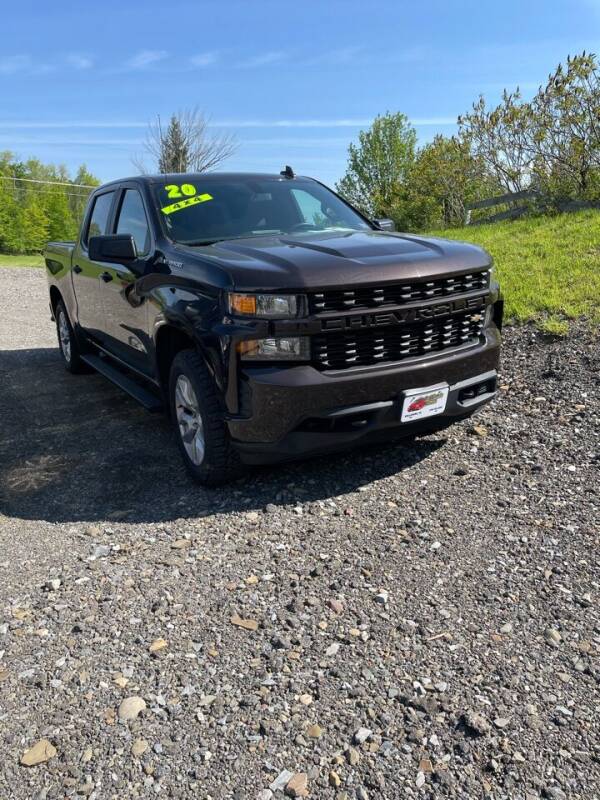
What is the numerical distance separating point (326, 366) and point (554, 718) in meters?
1.94

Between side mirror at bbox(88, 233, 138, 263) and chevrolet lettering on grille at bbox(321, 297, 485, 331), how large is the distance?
5.29 feet

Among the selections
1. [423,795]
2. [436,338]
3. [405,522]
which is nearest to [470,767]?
[423,795]

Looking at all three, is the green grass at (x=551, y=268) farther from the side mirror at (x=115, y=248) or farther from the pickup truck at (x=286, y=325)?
the side mirror at (x=115, y=248)

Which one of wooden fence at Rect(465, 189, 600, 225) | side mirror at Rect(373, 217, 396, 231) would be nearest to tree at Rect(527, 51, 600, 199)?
wooden fence at Rect(465, 189, 600, 225)

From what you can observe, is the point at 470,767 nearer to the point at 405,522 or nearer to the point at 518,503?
the point at 405,522

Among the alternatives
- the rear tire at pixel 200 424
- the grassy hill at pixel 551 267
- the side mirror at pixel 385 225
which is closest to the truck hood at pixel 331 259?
the rear tire at pixel 200 424

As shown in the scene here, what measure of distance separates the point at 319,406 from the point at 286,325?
45 cm

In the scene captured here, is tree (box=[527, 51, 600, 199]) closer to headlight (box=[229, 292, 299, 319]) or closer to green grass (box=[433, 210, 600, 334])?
green grass (box=[433, 210, 600, 334])

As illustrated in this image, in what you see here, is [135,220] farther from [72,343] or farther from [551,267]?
[551,267]

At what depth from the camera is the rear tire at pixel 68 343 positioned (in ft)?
23.0

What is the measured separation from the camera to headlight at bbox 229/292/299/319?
11.2ft

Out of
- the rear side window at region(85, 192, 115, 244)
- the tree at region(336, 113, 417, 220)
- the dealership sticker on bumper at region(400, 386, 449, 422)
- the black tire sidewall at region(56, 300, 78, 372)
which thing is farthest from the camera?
the tree at region(336, 113, 417, 220)

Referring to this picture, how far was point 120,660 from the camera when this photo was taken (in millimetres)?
2598

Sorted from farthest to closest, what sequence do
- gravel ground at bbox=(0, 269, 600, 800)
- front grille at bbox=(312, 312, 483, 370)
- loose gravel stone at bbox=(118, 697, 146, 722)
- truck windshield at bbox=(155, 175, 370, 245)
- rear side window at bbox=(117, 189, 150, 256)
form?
1. rear side window at bbox=(117, 189, 150, 256)
2. truck windshield at bbox=(155, 175, 370, 245)
3. front grille at bbox=(312, 312, 483, 370)
4. loose gravel stone at bbox=(118, 697, 146, 722)
5. gravel ground at bbox=(0, 269, 600, 800)
